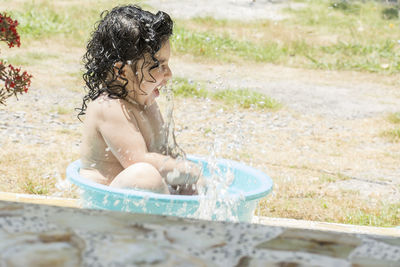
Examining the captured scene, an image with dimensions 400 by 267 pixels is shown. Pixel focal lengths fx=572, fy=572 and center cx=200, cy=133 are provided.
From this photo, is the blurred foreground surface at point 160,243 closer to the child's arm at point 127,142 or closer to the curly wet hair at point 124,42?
the child's arm at point 127,142

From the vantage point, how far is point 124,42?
8.05ft

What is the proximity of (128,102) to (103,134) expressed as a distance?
0.18 metres

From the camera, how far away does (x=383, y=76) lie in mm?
7316

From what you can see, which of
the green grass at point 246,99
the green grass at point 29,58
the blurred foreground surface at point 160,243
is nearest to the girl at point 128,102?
the blurred foreground surface at point 160,243

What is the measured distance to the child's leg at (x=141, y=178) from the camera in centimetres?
215

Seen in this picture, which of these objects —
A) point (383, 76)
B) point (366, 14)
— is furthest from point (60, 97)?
point (366, 14)

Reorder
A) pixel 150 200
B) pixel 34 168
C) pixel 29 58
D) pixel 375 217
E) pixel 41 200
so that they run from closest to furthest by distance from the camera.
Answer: pixel 150 200 → pixel 41 200 → pixel 375 217 → pixel 34 168 → pixel 29 58

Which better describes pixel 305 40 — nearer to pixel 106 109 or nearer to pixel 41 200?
pixel 41 200

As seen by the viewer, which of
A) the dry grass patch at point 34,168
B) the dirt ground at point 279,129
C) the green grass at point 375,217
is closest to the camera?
the green grass at point 375,217

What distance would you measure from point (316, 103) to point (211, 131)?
1683mm

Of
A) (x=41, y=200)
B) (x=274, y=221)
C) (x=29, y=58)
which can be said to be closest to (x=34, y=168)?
(x=41, y=200)

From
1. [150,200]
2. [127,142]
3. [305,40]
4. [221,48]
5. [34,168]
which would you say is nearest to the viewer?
[150,200]

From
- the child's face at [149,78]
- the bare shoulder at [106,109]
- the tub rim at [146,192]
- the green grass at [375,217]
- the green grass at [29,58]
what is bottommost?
the green grass at [375,217]

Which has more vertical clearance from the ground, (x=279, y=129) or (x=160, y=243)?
(x=160, y=243)
